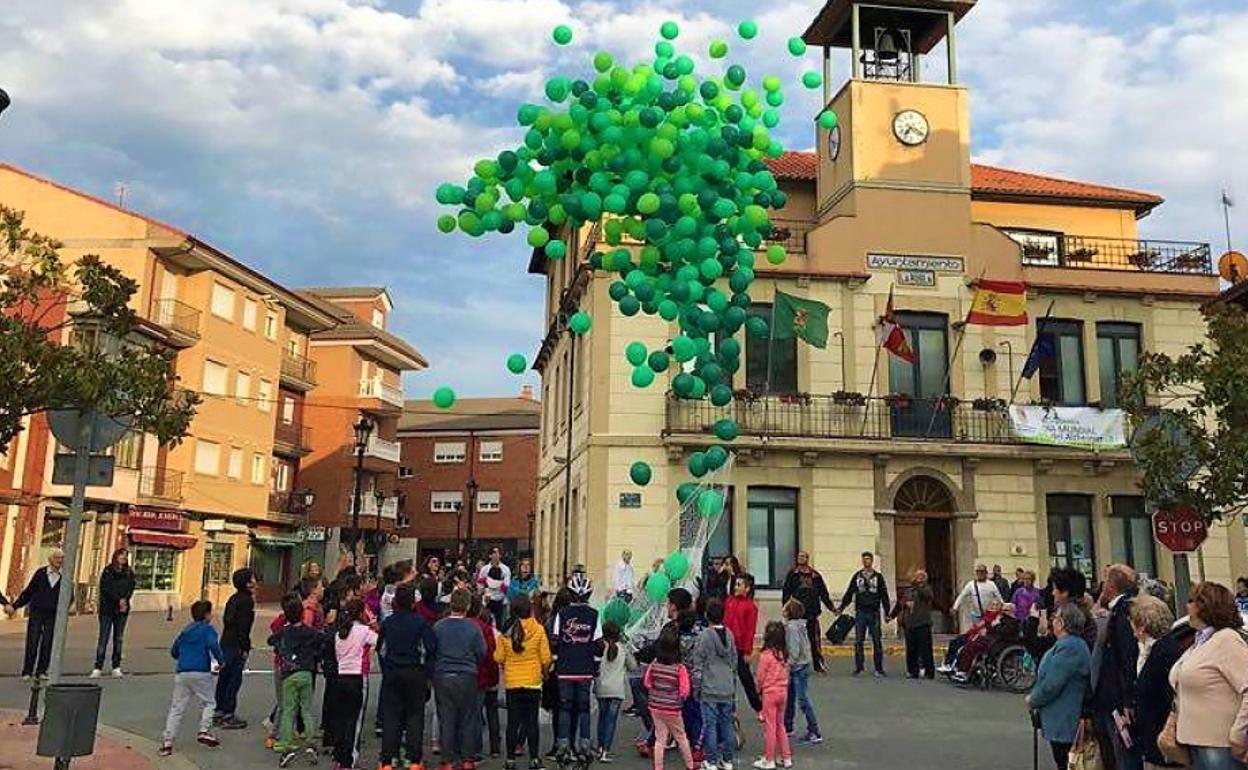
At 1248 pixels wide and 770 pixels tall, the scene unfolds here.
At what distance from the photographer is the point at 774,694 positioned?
10.1 metres

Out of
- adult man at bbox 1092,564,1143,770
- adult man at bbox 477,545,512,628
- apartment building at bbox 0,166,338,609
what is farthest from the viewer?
apartment building at bbox 0,166,338,609

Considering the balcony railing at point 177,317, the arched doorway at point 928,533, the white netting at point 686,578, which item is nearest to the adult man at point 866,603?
the white netting at point 686,578

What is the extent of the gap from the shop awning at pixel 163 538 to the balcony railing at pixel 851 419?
2094 centimetres

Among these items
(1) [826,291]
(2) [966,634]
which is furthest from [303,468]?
(2) [966,634]

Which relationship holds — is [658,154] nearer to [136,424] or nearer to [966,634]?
[136,424]

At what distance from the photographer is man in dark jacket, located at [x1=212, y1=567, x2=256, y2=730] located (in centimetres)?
1170

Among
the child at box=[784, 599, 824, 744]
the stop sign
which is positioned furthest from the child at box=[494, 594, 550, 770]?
the stop sign

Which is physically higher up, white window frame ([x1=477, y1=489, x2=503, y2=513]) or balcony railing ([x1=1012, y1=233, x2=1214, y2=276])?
balcony railing ([x1=1012, y1=233, x2=1214, y2=276])

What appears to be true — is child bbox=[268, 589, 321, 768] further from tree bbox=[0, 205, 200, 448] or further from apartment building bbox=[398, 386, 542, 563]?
apartment building bbox=[398, 386, 542, 563]

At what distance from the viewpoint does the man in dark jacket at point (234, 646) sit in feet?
38.4

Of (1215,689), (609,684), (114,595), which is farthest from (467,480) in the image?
(1215,689)

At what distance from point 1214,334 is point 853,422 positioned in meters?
9.01

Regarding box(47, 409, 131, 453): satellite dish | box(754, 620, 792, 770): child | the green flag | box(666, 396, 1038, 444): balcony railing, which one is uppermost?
the green flag

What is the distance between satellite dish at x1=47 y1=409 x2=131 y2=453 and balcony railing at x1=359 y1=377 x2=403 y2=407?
42204mm
